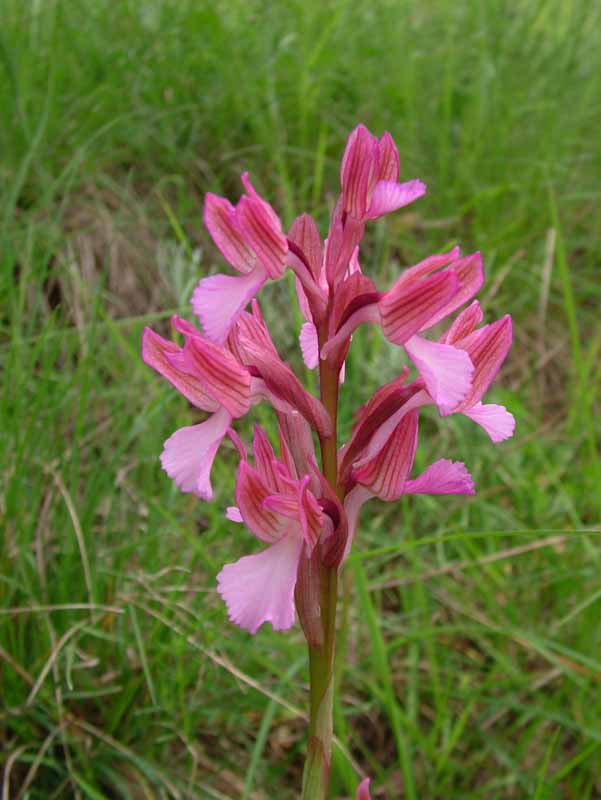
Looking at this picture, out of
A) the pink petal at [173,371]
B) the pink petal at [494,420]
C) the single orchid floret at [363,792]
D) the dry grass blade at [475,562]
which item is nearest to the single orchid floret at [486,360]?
the pink petal at [494,420]

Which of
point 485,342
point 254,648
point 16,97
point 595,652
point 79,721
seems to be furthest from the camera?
point 16,97

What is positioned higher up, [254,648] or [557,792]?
[254,648]

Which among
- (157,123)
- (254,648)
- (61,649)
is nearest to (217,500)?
(254,648)

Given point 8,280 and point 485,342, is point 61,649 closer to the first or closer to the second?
point 8,280

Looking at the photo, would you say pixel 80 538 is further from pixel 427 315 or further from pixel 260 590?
pixel 427 315

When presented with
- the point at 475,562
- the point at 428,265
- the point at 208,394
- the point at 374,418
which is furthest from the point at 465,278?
the point at 475,562

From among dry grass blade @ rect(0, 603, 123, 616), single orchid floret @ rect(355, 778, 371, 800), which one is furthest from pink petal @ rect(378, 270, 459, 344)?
dry grass blade @ rect(0, 603, 123, 616)

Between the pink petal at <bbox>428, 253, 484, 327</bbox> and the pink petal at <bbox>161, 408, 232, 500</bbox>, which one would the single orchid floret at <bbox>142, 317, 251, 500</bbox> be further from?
the pink petal at <bbox>428, 253, 484, 327</bbox>
